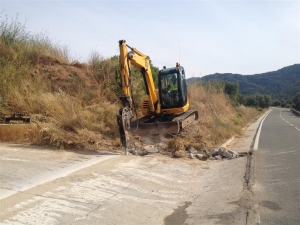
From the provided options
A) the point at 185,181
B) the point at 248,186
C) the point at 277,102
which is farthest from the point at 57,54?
the point at 277,102

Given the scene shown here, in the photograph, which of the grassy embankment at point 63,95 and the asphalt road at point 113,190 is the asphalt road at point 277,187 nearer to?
the asphalt road at point 113,190

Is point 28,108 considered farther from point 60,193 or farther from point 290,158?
point 290,158

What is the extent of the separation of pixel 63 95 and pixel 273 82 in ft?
535

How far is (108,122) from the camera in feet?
39.2

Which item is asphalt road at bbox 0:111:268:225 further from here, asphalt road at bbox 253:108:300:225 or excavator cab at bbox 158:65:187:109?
excavator cab at bbox 158:65:187:109

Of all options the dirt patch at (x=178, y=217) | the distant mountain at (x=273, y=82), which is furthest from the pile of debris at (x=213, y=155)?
the distant mountain at (x=273, y=82)

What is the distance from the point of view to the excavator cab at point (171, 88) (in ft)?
42.9

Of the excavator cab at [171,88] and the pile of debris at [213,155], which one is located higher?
the excavator cab at [171,88]

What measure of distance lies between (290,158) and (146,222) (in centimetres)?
662

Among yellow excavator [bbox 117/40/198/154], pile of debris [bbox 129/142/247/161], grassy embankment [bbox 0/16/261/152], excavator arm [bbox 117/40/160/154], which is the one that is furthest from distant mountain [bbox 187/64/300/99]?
pile of debris [bbox 129/142/247/161]

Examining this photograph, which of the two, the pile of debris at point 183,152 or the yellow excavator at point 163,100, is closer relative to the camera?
the pile of debris at point 183,152

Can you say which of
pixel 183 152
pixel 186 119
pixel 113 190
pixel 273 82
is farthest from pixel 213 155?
pixel 273 82

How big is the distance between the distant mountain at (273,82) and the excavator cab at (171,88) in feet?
408

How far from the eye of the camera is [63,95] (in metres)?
12.3
